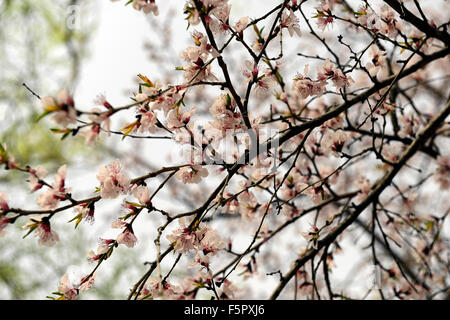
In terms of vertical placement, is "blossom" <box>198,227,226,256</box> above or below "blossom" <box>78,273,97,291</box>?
above

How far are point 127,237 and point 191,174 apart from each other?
279 mm

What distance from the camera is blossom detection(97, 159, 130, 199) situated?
1.16 m

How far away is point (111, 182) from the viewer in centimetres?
117

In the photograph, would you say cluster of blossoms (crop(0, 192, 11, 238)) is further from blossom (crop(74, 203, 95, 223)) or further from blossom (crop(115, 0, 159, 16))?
blossom (crop(115, 0, 159, 16))

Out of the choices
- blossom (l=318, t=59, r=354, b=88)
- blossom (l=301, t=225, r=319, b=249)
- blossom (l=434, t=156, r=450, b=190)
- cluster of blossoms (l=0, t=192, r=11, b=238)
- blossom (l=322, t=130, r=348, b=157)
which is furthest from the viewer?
blossom (l=434, t=156, r=450, b=190)

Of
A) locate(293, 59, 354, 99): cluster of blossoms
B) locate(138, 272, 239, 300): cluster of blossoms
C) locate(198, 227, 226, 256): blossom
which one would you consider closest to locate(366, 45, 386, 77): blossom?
locate(293, 59, 354, 99): cluster of blossoms

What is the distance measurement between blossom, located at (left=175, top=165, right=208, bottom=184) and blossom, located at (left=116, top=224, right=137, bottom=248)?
23cm

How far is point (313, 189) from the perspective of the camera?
1628 millimetres

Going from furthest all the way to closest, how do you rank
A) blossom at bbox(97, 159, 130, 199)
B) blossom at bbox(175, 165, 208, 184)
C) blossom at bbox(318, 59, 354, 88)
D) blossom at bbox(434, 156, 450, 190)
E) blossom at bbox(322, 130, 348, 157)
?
1. blossom at bbox(434, 156, 450, 190)
2. blossom at bbox(322, 130, 348, 157)
3. blossom at bbox(318, 59, 354, 88)
4. blossom at bbox(175, 165, 208, 184)
5. blossom at bbox(97, 159, 130, 199)

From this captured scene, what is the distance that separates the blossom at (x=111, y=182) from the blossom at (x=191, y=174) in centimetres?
19

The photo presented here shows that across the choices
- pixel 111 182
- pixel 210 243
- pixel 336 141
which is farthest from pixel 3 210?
pixel 336 141

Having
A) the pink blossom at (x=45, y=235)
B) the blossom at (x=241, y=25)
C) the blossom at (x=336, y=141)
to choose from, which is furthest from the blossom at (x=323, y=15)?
the pink blossom at (x=45, y=235)
